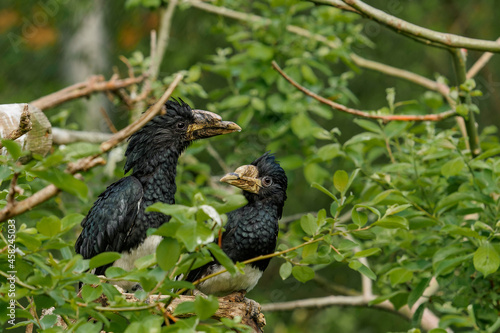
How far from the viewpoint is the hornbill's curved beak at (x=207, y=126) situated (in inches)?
131

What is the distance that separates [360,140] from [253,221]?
0.75 meters

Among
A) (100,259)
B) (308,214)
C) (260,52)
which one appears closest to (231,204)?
(100,259)

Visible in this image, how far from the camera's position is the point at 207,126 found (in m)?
3.35

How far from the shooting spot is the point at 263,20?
4.60 metres

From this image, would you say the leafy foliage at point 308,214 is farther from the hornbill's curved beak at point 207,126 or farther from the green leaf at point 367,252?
the hornbill's curved beak at point 207,126

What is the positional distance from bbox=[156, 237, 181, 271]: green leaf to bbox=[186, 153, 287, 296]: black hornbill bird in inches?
54.9

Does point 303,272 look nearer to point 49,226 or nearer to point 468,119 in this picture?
point 49,226

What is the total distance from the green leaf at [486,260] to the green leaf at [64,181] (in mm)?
1831

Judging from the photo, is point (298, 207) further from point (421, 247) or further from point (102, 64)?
point (421, 247)

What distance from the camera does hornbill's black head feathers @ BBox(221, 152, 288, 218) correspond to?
134 inches

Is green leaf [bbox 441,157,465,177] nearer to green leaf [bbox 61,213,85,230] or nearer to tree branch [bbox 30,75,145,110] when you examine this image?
green leaf [bbox 61,213,85,230]

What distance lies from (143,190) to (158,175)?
0.11 m

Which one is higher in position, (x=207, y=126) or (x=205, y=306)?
(x=205, y=306)

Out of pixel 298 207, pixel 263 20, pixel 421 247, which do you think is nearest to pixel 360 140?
pixel 421 247
